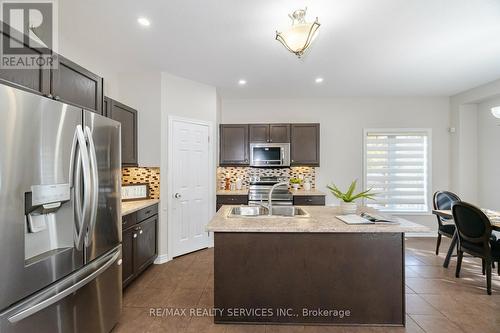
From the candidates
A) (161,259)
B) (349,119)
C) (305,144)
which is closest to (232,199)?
(161,259)

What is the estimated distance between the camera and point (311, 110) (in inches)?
197

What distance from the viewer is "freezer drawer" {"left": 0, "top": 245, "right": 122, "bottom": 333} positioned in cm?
127

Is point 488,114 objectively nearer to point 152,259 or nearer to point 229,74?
point 229,74

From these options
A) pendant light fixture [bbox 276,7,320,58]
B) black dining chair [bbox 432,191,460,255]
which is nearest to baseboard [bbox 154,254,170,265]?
pendant light fixture [bbox 276,7,320,58]

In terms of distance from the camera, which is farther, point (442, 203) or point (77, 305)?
point (442, 203)

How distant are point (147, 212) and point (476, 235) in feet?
13.1

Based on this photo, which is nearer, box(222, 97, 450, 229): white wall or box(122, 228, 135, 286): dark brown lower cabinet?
box(122, 228, 135, 286): dark brown lower cabinet

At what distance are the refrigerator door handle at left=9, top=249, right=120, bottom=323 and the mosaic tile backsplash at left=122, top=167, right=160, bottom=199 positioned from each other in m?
1.60

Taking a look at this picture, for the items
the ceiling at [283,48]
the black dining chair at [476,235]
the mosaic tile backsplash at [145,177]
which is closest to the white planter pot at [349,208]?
the black dining chair at [476,235]

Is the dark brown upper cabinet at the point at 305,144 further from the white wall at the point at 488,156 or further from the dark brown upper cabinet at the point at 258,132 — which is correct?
the white wall at the point at 488,156

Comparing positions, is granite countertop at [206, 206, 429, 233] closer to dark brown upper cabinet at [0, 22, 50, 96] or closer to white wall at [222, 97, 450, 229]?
dark brown upper cabinet at [0, 22, 50, 96]

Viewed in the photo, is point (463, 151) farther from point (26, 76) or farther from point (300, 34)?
point (26, 76)

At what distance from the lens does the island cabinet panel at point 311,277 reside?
82.1 inches

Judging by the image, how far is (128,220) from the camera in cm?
272
